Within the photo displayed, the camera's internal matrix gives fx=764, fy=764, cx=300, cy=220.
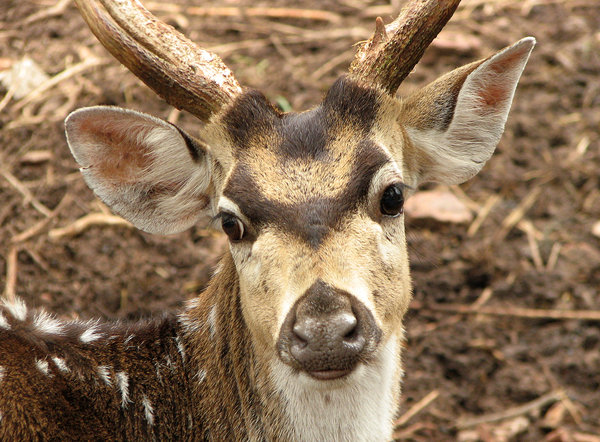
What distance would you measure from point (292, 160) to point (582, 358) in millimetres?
3191

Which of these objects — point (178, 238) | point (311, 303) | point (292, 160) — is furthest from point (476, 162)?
point (178, 238)

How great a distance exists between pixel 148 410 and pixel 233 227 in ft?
3.39

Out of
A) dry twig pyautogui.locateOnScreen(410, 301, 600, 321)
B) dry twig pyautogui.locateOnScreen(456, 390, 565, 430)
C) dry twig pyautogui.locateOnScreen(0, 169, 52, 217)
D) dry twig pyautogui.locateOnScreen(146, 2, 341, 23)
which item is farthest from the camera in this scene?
dry twig pyautogui.locateOnScreen(146, 2, 341, 23)

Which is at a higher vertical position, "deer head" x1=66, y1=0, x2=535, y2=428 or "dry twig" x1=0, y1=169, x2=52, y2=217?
"deer head" x1=66, y1=0, x2=535, y2=428

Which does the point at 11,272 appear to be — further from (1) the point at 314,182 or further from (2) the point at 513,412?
(2) the point at 513,412

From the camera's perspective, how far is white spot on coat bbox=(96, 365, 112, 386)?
373cm

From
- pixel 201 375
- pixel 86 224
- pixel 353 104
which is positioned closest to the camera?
pixel 353 104

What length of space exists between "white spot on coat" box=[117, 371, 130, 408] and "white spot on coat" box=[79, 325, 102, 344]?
25 centimetres

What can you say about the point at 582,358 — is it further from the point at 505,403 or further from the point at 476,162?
the point at 476,162

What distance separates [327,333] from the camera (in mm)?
2914

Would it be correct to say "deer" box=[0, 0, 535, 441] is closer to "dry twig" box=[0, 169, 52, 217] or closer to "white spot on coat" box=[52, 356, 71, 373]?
"white spot on coat" box=[52, 356, 71, 373]

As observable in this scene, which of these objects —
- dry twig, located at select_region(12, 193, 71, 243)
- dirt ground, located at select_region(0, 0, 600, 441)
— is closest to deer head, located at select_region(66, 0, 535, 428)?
dirt ground, located at select_region(0, 0, 600, 441)

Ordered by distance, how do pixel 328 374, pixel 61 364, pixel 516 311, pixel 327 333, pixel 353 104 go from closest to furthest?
1. pixel 327 333
2. pixel 328 374
3. pixel 353 104
4. pixel 61 364
5. pixel 516 311

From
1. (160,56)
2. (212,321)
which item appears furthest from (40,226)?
(160,56)
